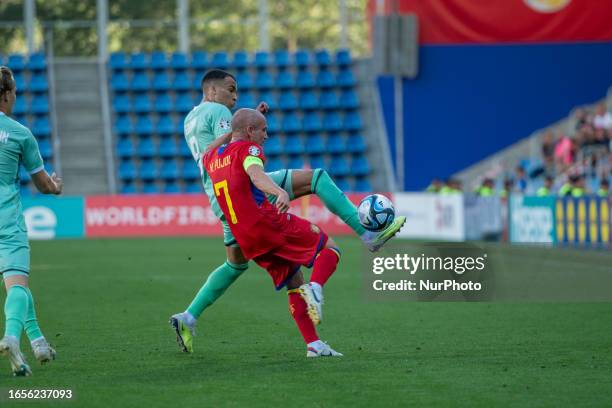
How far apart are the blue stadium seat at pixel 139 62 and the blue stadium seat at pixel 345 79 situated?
242 inches

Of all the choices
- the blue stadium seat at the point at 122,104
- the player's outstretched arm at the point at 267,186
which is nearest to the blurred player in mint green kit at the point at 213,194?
the player's outstretched arm at the point at 267,186

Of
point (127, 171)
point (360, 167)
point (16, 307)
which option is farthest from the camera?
point (360, 167)

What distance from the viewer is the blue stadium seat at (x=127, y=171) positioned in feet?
114

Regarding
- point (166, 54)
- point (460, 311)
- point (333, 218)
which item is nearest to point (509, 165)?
point (333, 218)

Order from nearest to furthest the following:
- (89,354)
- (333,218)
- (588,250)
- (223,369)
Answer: (223,369)
(89,354)
(588,250)
(333,218)

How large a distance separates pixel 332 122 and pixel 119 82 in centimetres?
685

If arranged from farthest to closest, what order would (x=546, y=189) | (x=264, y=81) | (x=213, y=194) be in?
(x=264, y=81)
(x=546, y=189)
(x=213, y=194)

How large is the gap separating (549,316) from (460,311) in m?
1.03

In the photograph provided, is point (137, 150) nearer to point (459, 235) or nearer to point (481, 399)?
point (459, 235)

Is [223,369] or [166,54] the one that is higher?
[166,54]

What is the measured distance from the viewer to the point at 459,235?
88.5ft

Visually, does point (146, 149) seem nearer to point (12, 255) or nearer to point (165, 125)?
point (165, 125)

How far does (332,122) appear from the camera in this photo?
3628cm

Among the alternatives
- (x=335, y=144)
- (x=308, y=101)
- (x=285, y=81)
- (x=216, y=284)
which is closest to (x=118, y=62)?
(x=285, y=81)
